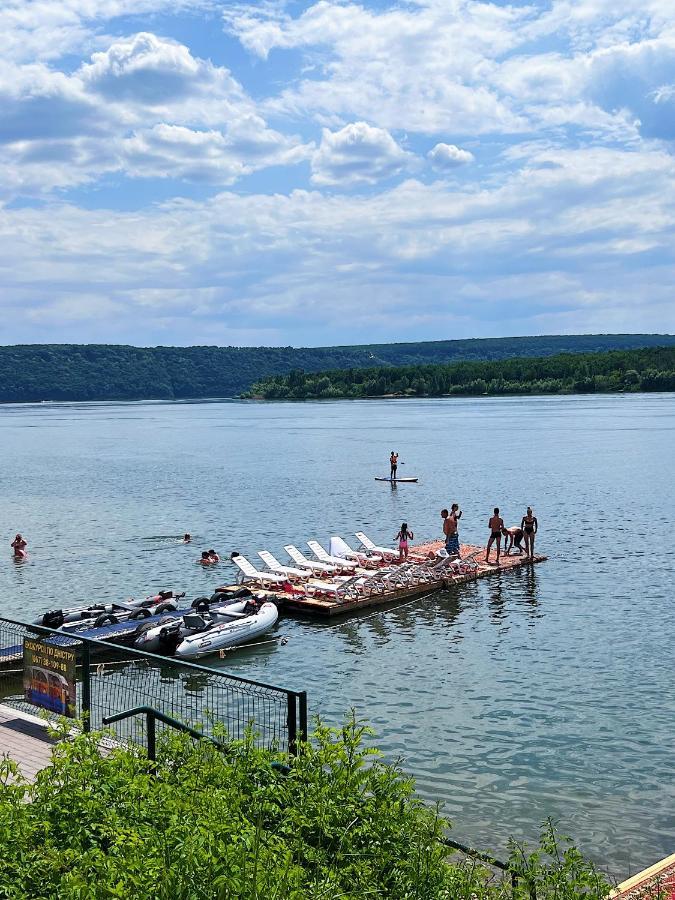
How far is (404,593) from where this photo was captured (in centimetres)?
2741

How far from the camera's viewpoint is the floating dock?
2550 cm

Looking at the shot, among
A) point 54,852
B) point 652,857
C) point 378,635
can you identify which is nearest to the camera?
point 54,852

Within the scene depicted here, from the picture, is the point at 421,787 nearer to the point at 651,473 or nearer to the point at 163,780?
the point at 163,780

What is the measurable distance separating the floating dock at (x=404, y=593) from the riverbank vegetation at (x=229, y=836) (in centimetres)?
1623

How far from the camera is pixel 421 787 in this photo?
47.1 ft

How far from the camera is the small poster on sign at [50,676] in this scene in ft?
39.8

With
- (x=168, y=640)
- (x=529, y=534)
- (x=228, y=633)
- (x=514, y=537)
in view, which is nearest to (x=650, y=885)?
(x=168, y=640)

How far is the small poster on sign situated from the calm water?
568 centimetres

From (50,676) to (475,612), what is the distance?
15.7 meters

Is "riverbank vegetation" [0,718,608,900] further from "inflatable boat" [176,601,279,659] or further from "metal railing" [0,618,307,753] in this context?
"inflatable boat" [176,601,279,659]

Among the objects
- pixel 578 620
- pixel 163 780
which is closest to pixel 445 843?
pixel 163 780

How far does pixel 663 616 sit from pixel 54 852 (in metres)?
20.9

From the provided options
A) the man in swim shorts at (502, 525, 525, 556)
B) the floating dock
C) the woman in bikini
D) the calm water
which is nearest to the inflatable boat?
the calm water

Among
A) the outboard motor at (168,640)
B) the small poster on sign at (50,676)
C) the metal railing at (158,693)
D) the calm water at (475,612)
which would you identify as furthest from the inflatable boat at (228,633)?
the small poster on sign at (50,676)
